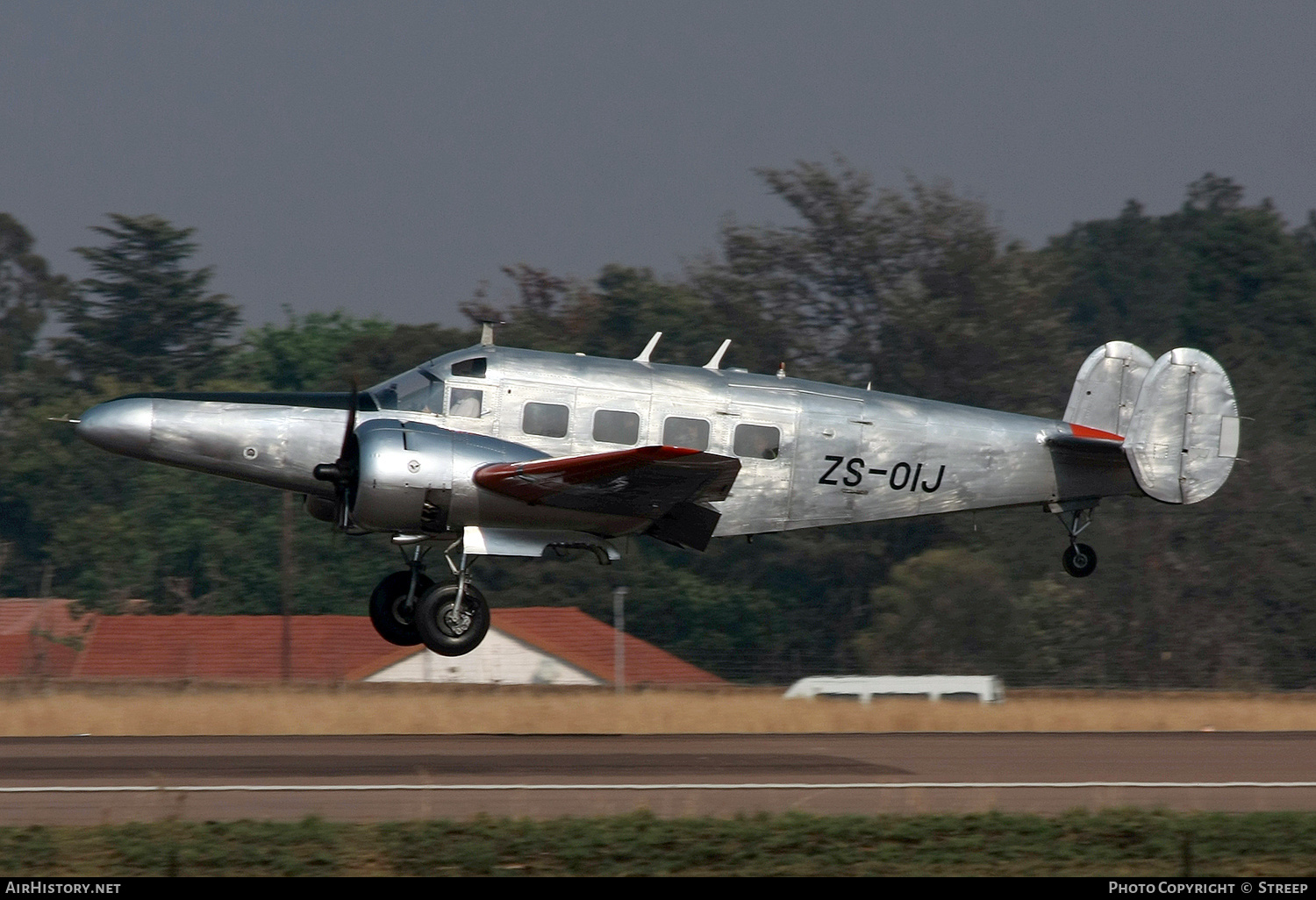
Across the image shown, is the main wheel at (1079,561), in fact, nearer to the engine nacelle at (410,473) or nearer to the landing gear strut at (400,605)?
the engine nacelle at (410,473)

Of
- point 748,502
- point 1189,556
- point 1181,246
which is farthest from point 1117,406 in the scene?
point 1181,246

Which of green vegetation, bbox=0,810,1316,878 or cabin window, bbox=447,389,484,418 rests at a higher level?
cabin window, bbox=447,389,484,418

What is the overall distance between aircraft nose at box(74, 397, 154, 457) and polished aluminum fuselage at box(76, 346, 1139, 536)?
2cm

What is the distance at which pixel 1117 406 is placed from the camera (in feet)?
68.7

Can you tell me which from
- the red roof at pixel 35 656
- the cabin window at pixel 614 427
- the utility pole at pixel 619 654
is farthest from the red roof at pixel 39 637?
the cabin window at pixel 614 427

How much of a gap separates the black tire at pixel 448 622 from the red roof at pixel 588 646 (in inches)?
916

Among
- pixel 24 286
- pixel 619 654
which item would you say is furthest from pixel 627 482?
pixel 24 286

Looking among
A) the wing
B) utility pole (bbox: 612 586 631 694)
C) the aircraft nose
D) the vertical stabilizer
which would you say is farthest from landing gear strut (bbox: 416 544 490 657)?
utility pole (bbox: 612 586 631 694)

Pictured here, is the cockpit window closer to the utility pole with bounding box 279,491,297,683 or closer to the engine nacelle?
the engine nacelle

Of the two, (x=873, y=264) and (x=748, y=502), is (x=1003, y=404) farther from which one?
(x=748, y=502)

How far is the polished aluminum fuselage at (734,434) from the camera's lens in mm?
18156

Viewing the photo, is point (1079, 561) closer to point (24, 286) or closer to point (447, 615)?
point (447, 615)

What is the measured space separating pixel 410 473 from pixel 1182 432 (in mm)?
10214

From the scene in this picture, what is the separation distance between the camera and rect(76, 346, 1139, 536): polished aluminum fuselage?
18.2 m
